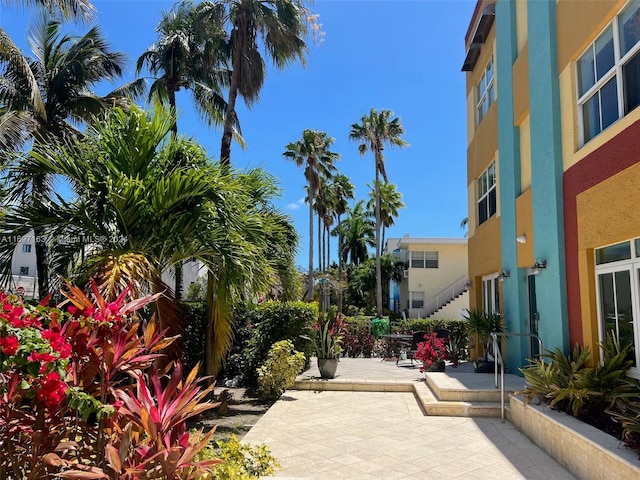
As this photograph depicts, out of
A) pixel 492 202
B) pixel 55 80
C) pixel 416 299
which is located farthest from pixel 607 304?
pixel 416 299

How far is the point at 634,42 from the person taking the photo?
579 centimetres

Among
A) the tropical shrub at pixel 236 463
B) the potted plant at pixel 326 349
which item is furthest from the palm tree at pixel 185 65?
the tropical shrub at pixel 236 463

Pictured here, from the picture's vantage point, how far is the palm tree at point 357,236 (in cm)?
4828

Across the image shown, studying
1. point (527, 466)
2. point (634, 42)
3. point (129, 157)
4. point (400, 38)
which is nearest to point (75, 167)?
point (129, 157)

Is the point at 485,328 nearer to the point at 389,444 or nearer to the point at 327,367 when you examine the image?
the point at 327,367

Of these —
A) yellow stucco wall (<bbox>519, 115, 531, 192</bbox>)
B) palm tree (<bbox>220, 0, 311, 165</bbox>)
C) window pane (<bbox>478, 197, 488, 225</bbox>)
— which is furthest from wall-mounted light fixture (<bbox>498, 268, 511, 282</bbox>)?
palm tree (<bbox>220, 0, 311, 165</bbox>)

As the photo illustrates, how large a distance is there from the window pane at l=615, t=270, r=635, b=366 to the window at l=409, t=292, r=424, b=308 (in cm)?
2707

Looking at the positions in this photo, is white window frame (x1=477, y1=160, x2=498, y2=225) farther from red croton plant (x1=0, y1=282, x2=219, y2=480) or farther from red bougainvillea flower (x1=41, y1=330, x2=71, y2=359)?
red bougainvillea flower (x1=41, y1=330, x2=71, y2=359)

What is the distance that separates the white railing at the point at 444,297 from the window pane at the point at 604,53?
2297 centimetres

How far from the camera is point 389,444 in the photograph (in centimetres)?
610

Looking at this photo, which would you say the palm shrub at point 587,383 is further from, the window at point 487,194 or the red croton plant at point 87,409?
the window at point 487,194

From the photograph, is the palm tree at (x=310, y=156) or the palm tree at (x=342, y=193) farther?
the palm tree at (x=342, y=193)

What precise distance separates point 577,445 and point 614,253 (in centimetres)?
271

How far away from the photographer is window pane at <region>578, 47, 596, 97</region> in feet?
22.7
